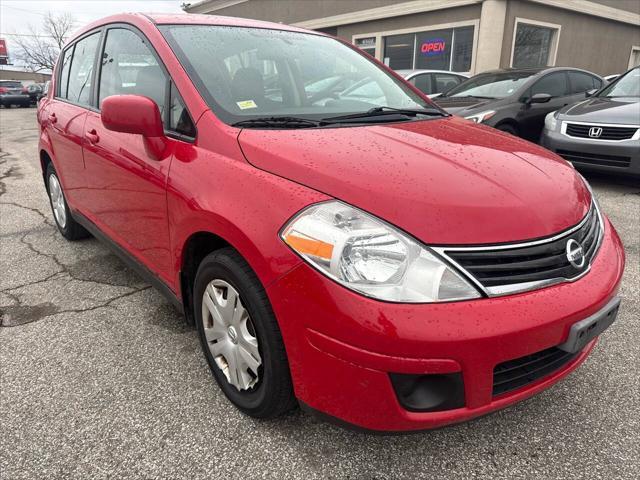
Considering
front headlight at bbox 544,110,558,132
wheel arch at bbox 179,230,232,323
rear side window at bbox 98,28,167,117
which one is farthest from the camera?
front headlight at bbox 544,110,558,132

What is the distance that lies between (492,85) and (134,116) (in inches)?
248

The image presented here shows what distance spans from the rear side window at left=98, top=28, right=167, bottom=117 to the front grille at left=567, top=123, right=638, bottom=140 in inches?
201

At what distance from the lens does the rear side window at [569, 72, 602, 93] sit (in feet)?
24.7

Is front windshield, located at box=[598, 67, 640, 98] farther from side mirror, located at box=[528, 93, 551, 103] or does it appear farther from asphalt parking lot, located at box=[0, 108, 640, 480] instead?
asphalt parking lot, located at box=[0, 108, 640, 480]

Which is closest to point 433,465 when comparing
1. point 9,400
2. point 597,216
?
point 597,216

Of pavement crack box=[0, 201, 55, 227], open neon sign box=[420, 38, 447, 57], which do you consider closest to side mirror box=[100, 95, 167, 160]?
pavement crack box=[0, 201, 55, 227]

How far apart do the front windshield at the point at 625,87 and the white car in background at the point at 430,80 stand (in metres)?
2.79

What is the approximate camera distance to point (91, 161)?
289 centimetres

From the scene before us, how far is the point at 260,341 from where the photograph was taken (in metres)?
1.68

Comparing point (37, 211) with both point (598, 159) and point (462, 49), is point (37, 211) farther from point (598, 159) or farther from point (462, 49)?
point (462, 49)

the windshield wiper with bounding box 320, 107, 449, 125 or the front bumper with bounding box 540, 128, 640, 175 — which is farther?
the front bumper with bounding box 540, 128, 640, 175

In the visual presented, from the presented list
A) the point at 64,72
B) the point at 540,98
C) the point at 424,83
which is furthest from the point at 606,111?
the point at 64,72

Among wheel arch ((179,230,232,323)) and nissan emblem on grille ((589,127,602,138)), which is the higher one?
nissan emblem on grille ((589,127,602,138))

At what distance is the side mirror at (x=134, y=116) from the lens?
1987mm
